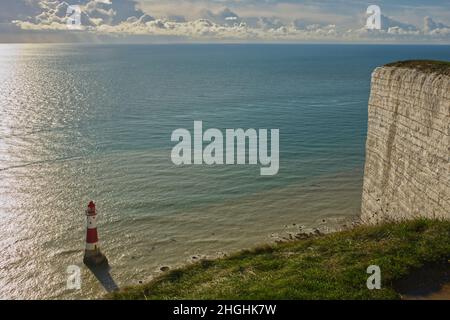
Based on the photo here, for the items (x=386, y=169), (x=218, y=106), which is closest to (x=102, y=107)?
(x=218, y=106)

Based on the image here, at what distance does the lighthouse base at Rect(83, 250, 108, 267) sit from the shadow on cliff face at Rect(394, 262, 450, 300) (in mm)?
12466

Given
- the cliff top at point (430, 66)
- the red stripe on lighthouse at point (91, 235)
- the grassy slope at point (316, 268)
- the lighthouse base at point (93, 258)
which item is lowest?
the lighthouse base at point (93, 258)

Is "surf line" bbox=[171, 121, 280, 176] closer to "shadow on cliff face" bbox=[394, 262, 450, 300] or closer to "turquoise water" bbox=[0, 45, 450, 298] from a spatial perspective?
"turquoise water" bbox=[0, 45, 450, 298]

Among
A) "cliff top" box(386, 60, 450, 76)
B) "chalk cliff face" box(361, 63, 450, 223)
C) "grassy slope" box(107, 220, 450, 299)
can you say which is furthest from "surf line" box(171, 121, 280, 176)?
"grassy slope" box(107, 220, 450, 299)

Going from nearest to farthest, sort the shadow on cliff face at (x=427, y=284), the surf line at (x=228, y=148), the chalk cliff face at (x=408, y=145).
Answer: the shadow on cliff face at (x=427, y=284)
the chalk cliff face at (x=408, y=145)
the surf line at (x=228, y=148)

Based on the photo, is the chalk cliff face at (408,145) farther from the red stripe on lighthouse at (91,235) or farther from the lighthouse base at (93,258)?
the lighthouse base at (93,258)

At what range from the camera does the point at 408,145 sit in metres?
15.9

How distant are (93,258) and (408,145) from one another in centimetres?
1303

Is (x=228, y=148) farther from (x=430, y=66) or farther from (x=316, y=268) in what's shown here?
(x=316, y=268)

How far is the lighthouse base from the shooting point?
17.6m

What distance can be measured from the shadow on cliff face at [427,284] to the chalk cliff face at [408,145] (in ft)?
13.2

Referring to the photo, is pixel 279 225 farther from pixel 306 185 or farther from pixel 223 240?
pixel 306 185

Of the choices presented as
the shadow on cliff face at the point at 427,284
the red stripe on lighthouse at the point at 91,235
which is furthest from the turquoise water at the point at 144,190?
the shadow on cliff face at the point at 427,284

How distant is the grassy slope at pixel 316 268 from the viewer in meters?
8.92
